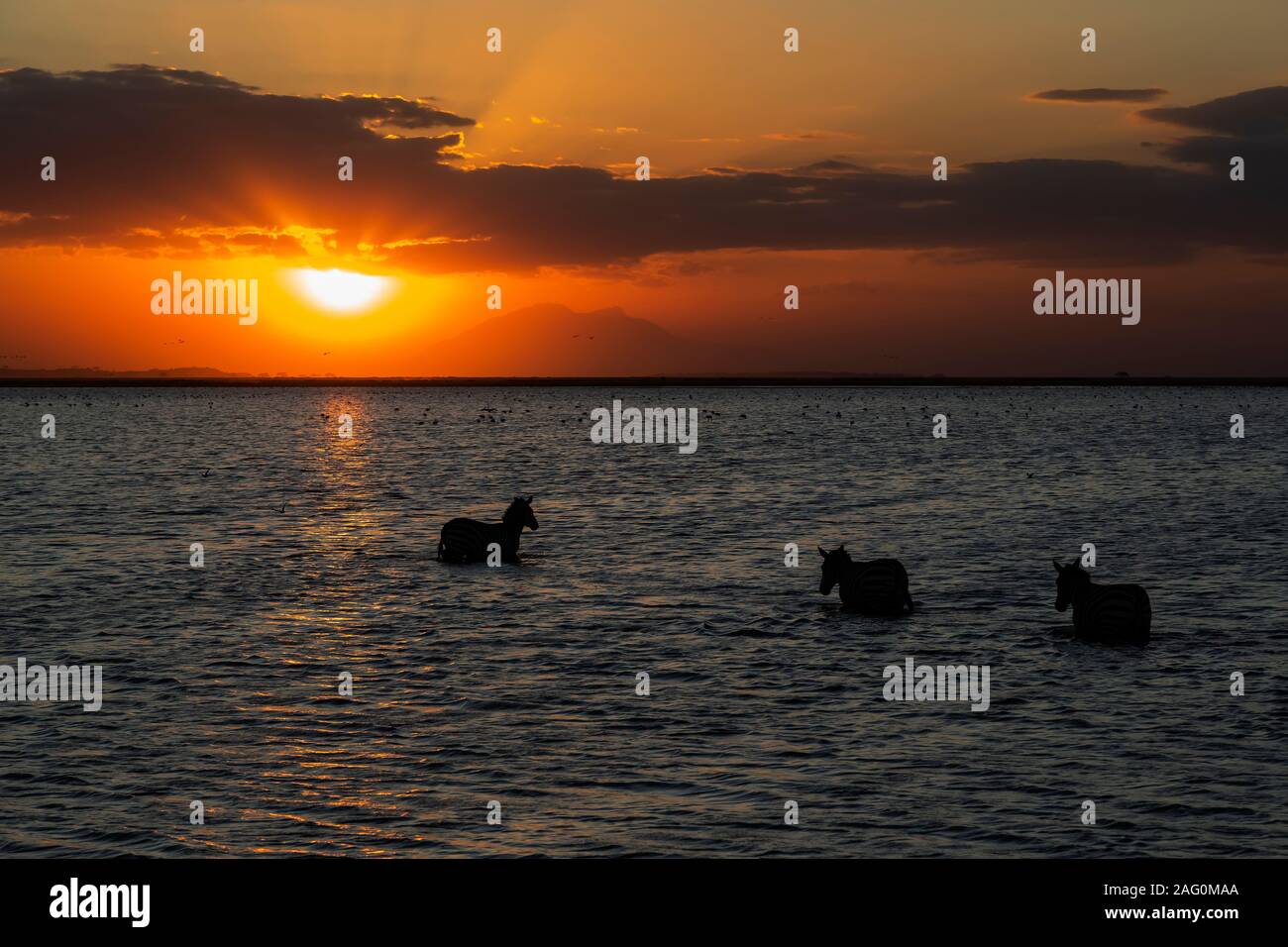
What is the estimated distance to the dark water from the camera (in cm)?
1606

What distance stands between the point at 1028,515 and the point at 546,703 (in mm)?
40687

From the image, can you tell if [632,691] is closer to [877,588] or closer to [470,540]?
[877,588]

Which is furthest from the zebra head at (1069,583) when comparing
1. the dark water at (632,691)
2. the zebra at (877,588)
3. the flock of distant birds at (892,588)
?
the zebra at (877,588)

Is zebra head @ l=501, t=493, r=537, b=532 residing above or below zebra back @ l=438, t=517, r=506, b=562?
above

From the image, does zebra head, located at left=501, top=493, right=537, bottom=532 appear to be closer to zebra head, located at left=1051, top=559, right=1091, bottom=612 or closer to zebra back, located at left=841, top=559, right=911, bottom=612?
zebra back, located at left=841, top=559, right=911, bottom=612

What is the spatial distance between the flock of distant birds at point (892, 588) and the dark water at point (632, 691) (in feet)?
2.22

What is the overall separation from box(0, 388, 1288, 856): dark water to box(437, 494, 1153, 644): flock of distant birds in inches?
26.7

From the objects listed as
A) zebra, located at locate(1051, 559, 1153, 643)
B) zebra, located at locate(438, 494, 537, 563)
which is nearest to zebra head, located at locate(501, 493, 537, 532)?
zebra, located at locate(438, 494, 537, 563)

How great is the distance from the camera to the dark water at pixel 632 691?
1606cm

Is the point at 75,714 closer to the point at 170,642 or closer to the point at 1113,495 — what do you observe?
the point at 170,642

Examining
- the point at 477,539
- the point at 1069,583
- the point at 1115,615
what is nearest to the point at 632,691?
the point at 1115,615

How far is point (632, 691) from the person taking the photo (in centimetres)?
2317

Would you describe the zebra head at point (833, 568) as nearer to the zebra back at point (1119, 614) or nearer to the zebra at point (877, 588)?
the zebra at point (877, 588)

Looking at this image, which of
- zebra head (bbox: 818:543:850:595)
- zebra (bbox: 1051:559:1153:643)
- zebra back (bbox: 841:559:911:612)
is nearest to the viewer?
zebra (bbox: 1051:559:1153:643)
